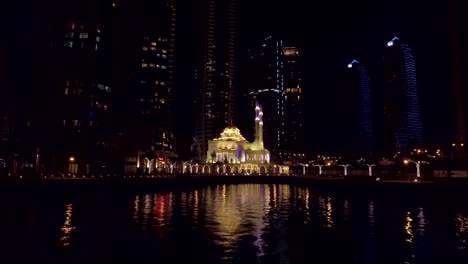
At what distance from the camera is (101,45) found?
304 ft

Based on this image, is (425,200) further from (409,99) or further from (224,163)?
(409,99)

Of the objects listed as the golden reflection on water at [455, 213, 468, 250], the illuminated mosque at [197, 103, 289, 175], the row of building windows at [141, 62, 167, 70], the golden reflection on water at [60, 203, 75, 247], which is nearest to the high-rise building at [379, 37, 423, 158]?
the illuminated mosque at [197, 103, 289, 175]

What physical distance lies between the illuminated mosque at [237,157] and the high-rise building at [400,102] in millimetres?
85002

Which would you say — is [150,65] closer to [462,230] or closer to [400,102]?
Answer: [400,102]

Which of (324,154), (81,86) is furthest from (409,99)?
A: (81,86)

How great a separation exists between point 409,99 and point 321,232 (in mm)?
189102

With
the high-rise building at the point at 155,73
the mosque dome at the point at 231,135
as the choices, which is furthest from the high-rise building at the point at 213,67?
the mosque dome at the point at 231,135

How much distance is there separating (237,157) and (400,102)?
354ft

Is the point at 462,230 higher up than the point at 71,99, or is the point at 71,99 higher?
the point at 71,99

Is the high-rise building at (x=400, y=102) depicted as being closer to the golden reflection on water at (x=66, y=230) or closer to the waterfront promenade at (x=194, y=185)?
the waterfront promenade at (x=194, y=185)

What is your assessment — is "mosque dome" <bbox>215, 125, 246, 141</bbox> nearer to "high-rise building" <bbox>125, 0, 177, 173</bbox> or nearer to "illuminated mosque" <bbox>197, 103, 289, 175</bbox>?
"illuminated mosque" <bbox>197, 103, 289, 175</bbox>

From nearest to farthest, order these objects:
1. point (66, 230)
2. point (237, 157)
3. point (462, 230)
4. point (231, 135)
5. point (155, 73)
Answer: point (66, 230) → point (462, 230) → point (237, 157) → point (231, 135) → point (155, 73)

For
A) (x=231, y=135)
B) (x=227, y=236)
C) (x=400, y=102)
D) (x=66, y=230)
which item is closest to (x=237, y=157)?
(x=231, y=135)

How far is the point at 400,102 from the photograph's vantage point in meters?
184
